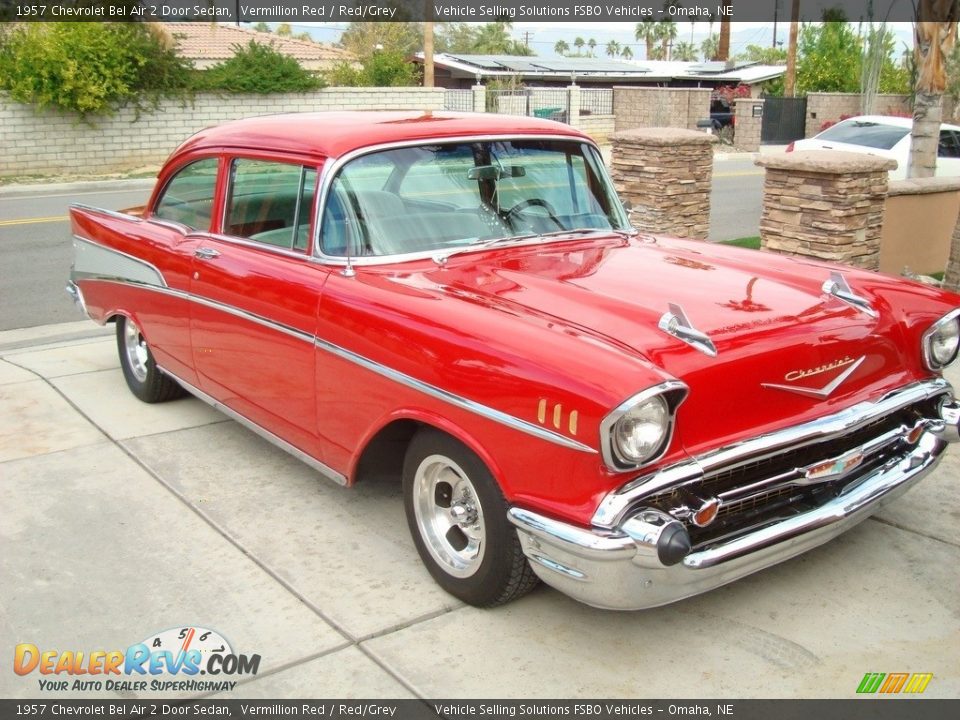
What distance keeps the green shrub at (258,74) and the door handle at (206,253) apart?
1950 centimetres

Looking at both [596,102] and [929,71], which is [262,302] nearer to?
[929,71]

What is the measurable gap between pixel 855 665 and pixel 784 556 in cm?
40

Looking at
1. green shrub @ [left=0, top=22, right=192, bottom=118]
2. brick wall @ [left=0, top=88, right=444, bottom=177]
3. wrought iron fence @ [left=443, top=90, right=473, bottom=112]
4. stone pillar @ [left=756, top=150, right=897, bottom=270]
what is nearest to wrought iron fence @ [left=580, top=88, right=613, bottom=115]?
wrought iron fence @ [left=443, top=90, right=473, bottom=112]

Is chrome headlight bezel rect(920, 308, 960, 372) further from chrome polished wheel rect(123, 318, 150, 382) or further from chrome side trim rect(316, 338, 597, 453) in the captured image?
chrome polished wheel rect(123, 318, 150, 382)

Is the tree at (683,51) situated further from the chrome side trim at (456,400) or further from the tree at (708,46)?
the chrome side trim at (456,400)

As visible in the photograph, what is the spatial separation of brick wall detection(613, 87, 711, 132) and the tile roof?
32.6 ft

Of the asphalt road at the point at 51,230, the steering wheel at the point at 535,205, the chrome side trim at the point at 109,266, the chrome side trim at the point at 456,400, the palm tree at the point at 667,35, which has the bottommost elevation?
the asphalt road at the point at 51,230

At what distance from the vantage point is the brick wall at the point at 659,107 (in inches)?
1152

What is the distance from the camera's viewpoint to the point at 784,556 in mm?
3281

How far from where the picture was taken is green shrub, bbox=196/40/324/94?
2303cm

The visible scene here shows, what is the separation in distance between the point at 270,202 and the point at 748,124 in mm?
25797

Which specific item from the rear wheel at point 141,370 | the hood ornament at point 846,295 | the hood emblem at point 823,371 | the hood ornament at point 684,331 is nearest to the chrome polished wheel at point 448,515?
the hood ornament at point 684,331

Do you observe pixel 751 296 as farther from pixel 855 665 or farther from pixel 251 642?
pixel 251 642
